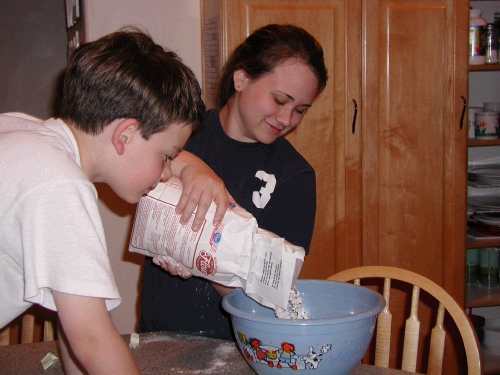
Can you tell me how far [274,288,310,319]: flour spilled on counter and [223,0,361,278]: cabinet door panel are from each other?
3.40 ft

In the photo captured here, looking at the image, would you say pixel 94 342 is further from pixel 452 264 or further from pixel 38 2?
pixel 38 2

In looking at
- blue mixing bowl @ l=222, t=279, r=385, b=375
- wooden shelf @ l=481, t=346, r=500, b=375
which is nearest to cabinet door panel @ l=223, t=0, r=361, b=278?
wooden shelf @ l=481, t=346, r=500, b=375

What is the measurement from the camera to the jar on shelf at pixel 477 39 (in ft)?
7.14

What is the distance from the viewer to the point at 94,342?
0.69 metres

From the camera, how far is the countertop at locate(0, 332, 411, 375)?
3.36ft

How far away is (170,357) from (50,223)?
500mm

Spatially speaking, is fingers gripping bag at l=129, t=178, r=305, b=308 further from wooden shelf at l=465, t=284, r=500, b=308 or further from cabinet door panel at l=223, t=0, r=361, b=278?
wooden shelf at l=465, t=284, r=500, b=308

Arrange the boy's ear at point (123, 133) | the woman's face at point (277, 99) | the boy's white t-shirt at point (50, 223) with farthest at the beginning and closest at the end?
Result: the woman's face at point (277, 99) → the boy's ear at point (123, 133) → the boy's white t-shirt at point (50, 223)

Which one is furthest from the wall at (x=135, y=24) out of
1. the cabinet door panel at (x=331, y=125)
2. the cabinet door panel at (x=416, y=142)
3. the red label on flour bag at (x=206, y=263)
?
the red label on flour bag at (x=206, y=263)

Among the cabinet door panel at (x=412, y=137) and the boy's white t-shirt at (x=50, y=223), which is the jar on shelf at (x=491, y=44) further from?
the boy's white t-shirt at (x=50, y=223)

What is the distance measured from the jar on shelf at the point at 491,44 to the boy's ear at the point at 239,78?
1320 mm

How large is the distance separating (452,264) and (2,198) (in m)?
1.83

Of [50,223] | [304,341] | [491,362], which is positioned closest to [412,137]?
[491,362]

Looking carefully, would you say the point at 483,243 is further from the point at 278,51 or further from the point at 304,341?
the point at 304,341
